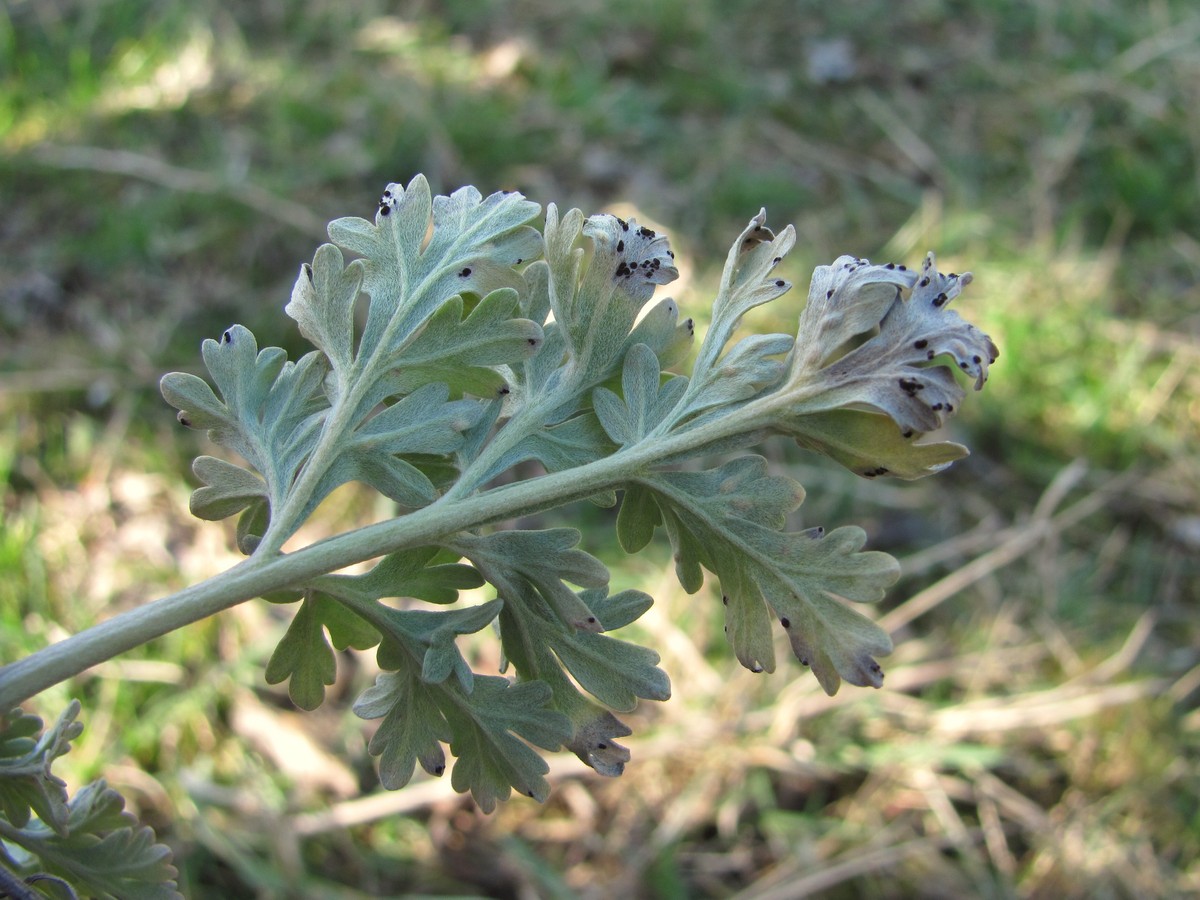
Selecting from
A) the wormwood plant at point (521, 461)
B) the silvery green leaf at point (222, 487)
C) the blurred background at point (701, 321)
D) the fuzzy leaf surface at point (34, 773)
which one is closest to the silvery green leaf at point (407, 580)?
the wormwood plant at point (521, 461)

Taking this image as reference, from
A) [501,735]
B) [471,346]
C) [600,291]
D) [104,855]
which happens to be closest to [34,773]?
[104,855]

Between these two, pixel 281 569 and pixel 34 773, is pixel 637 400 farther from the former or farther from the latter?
pixel 34 773

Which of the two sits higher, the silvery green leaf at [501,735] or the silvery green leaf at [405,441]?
the silvery green leaf at [405,441]

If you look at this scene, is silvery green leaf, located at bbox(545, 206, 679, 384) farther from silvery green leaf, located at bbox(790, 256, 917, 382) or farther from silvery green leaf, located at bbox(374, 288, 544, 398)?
silvery green leaf, located at bbox(790, 256, 917, 382)

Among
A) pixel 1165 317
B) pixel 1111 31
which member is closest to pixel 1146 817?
pixel 1165 317

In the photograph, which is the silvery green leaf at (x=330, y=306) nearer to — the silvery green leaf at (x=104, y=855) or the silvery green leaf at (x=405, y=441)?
the silvery green leaf at (x=405, y=441)

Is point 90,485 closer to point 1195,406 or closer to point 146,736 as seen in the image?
point 146,736

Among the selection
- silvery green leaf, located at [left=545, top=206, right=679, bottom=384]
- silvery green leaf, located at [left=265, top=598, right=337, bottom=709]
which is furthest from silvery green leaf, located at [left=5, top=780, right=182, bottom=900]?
silvery green leaf, located at [left=545, top=206, right=679, bottom=384]
